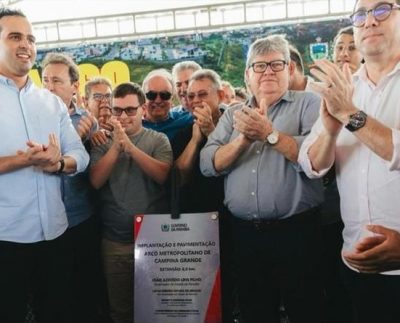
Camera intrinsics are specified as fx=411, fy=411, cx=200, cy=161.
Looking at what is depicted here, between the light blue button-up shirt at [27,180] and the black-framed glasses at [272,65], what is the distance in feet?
3.08

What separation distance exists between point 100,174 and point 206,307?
849mm

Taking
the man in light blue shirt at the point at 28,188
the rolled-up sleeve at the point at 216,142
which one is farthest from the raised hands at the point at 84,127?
the rolled-up sleeve at the point at 216,142

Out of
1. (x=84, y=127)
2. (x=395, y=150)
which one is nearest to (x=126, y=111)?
(x=84, y=127)

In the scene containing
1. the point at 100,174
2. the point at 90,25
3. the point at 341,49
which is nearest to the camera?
the point at 100,174

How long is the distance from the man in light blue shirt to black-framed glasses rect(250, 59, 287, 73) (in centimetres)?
94

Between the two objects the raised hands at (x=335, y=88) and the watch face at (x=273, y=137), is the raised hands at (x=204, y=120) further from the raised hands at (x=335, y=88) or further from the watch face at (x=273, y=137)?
the raised hands at (x=335, y=88)

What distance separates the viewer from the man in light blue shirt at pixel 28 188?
1731 mm

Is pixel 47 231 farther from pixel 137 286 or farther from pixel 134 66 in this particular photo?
pixel 134 66

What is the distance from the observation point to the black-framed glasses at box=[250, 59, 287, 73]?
181cm

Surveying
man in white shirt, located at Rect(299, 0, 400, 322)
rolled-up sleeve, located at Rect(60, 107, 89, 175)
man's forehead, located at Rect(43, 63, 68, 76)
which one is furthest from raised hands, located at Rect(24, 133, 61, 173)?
man in white shirt, located at Rect(299, 0, 400, 322)

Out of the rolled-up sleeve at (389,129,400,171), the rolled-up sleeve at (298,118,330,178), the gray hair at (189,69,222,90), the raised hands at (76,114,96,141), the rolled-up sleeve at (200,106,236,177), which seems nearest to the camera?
the rolled-up sleeve at (389,129,400,171)

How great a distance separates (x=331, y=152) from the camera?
147cm

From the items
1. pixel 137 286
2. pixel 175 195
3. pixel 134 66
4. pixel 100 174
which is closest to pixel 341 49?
pixel 175 195

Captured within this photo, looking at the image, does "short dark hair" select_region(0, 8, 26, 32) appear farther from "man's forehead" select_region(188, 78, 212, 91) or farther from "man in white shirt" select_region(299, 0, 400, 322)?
"man in white shirt" select_region(299, 0, 400, 322)
